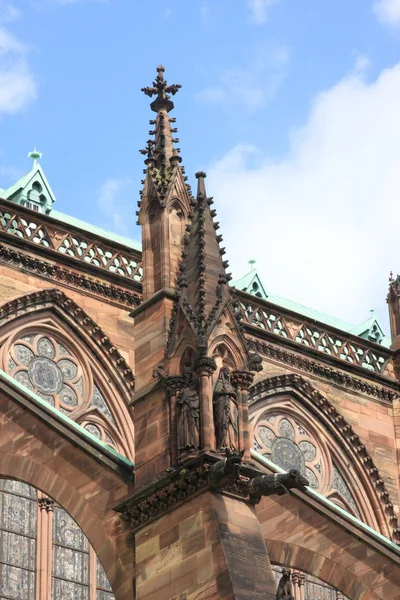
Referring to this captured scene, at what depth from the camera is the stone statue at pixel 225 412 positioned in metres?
17.4

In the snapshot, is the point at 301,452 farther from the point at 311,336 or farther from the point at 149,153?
the point at 149,153

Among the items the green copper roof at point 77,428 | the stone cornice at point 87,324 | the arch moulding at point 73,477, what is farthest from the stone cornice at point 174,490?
the stone cornice at point 87,324

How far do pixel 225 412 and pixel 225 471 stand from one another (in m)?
0.91

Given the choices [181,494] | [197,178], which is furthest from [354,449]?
[181,494]

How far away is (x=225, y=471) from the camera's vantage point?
16797 millimetres

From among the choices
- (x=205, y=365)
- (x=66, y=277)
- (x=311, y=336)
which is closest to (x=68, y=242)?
(x=66, y=277)

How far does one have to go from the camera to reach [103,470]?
17984mm

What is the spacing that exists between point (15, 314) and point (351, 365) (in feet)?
23.6

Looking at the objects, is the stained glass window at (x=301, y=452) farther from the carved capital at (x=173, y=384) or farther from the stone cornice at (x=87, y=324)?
the carved capital at (x=173, y=384)

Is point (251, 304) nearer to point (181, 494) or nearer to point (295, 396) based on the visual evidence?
point (295, 396)

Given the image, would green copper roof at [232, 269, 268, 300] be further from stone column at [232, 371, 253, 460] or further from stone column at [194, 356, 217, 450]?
stone column at [194, 356, 217, 450]

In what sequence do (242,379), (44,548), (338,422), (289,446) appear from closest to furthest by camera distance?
(242,379) < (44,548) < (289,446) < (338,422)

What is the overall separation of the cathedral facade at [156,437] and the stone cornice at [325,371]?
0.89ft

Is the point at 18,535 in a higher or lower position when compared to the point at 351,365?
lower
